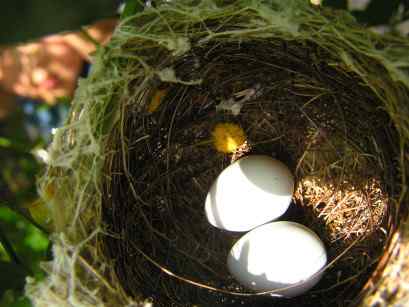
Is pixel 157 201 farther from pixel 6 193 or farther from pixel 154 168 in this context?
pixel 6 193

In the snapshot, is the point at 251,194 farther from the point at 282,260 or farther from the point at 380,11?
the point at 380,11

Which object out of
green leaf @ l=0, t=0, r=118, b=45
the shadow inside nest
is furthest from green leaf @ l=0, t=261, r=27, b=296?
green leaf @ l=0, t=0, r=118, b=45

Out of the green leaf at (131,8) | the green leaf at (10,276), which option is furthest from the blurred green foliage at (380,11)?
the green leaf at (10,276)

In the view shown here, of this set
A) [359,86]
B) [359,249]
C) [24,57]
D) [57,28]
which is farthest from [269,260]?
[24,57]

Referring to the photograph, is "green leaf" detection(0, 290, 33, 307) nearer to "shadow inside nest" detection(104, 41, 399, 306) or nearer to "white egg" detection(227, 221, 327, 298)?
"shadow inside nest" detection(104, 41, 399, 306)

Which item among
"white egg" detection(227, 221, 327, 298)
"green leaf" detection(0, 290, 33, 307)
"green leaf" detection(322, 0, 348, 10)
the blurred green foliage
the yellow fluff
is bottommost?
"white egg" detection(227, 221, 327, 298)

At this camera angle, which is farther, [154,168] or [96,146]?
[154,168]

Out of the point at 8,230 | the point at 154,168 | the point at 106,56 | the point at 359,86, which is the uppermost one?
the point at 106,56
